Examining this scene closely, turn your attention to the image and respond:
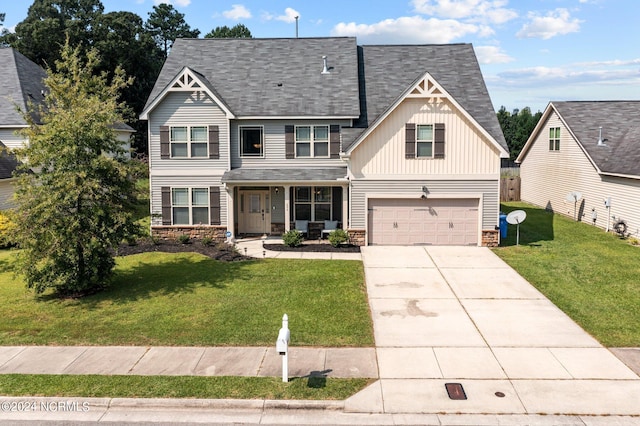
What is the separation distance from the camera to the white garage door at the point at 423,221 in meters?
21.7

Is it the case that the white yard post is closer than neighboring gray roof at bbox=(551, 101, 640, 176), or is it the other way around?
the white yard post

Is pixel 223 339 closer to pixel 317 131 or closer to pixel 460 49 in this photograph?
pixel 317 131

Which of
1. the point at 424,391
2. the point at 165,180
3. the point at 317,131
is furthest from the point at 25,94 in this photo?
the point at 424,391

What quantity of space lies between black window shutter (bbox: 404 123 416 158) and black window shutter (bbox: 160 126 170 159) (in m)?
10.4

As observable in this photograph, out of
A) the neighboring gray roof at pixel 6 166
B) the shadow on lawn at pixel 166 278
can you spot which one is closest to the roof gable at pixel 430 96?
the shadow on lawn at pixel 166 278

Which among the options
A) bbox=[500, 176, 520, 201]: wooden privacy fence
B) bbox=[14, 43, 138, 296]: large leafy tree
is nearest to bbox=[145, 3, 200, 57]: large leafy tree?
bbox=[500, 176, 520, 201]: wooden privacy fence

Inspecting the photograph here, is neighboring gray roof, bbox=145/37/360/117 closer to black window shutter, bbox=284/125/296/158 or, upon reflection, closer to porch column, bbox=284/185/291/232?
black window shutter, bbox=284/125/296/158

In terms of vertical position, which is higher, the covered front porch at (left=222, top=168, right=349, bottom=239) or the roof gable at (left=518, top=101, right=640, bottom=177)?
the roof gable at (left=518, top=101, right=640, bottom=177)

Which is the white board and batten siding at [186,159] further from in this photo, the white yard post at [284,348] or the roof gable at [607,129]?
the roof gable at [607,129]

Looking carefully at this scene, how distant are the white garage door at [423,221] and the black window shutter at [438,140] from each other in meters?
1.93

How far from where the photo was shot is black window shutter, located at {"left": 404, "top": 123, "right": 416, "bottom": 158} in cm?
2123

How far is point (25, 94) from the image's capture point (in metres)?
28.9

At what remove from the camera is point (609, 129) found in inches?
1095

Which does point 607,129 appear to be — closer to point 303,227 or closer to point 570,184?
point 570,184
